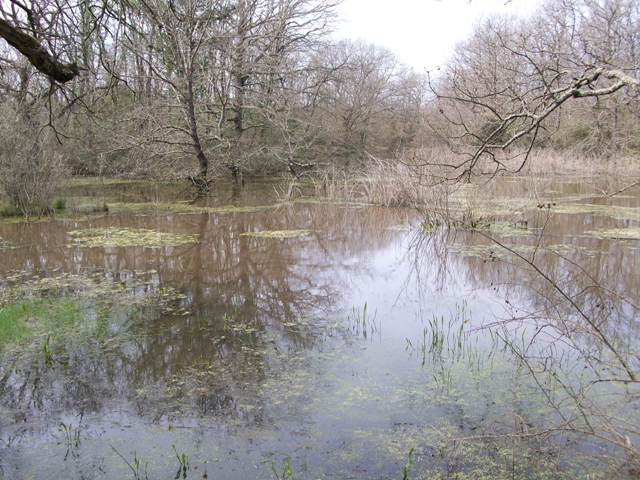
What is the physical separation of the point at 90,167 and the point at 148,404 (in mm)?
14745

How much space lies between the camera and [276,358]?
431 cm

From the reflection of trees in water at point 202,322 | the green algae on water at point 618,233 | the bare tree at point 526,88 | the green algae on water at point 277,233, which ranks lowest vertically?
the reflection of trees in water at point 202,322

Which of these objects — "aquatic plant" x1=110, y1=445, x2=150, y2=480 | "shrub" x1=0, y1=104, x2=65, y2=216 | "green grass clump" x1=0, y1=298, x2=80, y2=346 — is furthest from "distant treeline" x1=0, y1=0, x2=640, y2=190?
"aquatic plant" x1=110, y1=445, x2=150, y2=480

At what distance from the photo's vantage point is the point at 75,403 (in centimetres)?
358

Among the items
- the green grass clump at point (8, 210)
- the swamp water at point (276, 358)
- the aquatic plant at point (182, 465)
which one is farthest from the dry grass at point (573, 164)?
the aquatic plant at point (182, 465)

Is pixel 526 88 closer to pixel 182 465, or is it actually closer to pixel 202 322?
pixel 202 322

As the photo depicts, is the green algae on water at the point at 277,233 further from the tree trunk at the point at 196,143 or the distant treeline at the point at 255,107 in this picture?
the tree trunk at the point at 196,143

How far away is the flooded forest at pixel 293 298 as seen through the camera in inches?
117

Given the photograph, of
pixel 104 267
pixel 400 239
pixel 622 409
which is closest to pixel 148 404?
pixel 622 409

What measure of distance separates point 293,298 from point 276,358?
1.78 m

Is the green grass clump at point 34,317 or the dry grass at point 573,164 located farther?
the dry grass at point 573,164

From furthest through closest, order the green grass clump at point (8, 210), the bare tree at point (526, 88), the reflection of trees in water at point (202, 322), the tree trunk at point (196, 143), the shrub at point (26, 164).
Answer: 1. the tree trunk at point (196, 143)
2. the green grass clump at point (8, 210)
3. the shrub at point (26, 164)
4. the reflection of trees in water at point (202, 322)
5. the bare tree at point (526, 88)

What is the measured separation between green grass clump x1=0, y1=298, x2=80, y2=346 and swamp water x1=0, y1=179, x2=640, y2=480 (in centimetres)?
3

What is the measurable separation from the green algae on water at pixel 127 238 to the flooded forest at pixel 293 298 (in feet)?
0.26
